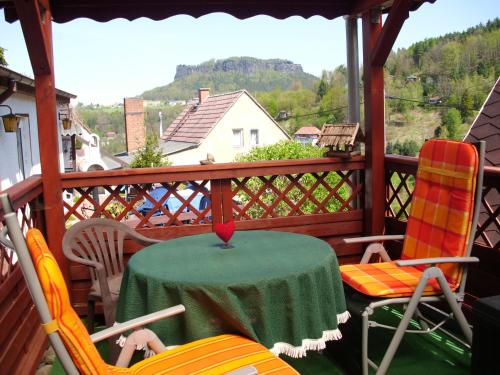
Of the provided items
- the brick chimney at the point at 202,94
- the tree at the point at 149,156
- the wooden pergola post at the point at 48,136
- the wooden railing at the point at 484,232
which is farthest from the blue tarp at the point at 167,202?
the brick chimney at the point at 202,94

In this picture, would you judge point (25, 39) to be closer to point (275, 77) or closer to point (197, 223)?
point (197, 223)

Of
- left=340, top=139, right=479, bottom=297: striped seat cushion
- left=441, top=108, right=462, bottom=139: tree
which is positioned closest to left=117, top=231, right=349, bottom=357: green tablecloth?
left=340, top=139, right=479, bottom=297: striped seat cushion

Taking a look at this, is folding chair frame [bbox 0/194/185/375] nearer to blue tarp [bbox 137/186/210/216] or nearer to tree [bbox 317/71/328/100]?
blue tarp [bbox 137/186/210/216]

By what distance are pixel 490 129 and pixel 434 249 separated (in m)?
2.08

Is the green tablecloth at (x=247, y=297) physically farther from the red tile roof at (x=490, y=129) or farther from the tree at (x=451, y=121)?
the tree at (x=451, y=121)

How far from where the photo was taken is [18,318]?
9.27ft

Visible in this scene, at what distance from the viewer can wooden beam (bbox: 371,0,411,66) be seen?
140 inches

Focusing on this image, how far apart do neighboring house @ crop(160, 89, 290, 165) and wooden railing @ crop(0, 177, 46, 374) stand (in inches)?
870

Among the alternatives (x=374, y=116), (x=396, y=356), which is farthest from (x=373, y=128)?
(x=396, y=356)

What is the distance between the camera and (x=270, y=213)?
13.6 ft

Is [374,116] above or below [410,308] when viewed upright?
above

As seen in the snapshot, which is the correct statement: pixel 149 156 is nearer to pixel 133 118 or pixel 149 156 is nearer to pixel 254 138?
pixel 254 138

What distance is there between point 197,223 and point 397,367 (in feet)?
6.12

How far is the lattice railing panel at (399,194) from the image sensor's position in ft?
12.9
